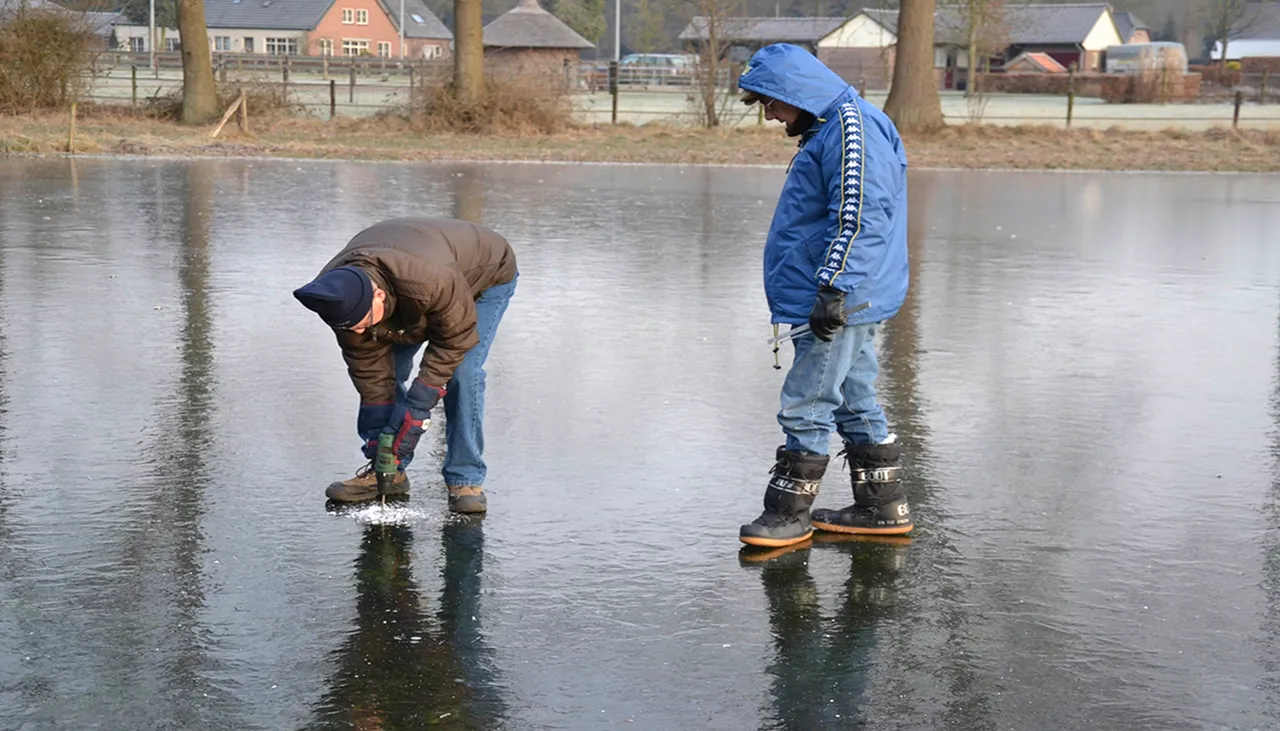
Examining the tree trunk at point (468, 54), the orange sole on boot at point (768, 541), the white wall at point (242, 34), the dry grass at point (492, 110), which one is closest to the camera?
the orange sole on boot at point (768, 541)

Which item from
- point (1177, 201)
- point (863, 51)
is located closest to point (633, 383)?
point (1177, 201)

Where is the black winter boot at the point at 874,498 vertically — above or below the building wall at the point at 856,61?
below

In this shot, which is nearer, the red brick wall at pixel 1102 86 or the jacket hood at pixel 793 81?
the jacket hood at pixel 793 81

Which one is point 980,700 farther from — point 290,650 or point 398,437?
point 398,437

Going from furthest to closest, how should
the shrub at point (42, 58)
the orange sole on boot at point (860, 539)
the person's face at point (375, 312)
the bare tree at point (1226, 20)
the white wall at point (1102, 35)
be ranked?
the white wall at point (1102, 35) → the bare tree at point (1226, 20) → the shrub at point (42, 58) → the orange sole on boot at point (860, 539) → the person's face at point (375, 312)

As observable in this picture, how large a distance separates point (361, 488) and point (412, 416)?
620mm

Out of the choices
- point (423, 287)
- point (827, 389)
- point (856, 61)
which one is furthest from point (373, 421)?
point (856, 61)

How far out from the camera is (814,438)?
520cm

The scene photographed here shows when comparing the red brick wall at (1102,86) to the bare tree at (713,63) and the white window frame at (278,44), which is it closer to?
the bare tree at (713,63)

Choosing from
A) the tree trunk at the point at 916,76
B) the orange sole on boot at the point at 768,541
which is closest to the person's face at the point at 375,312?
the orange sole on boot at the point at 768,541

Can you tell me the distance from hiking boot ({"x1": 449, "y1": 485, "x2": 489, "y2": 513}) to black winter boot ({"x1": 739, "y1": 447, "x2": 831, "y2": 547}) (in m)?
0.93

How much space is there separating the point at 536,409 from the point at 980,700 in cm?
351

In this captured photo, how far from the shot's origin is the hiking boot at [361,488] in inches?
220

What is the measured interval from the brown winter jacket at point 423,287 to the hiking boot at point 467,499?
406 mm
